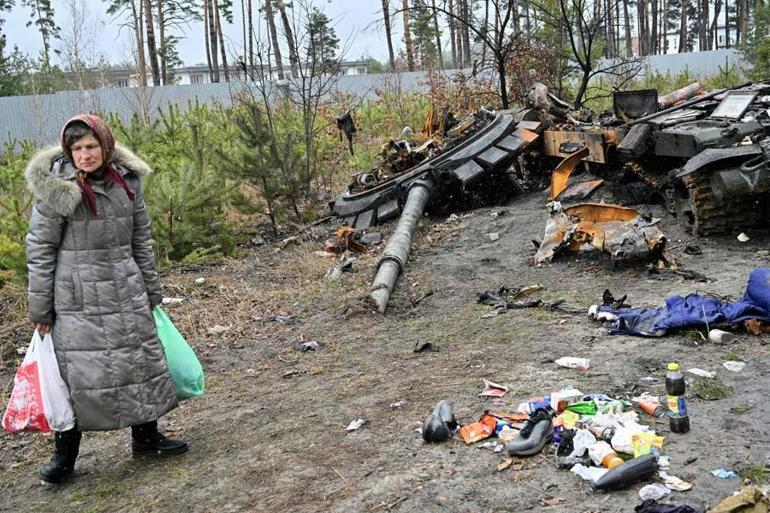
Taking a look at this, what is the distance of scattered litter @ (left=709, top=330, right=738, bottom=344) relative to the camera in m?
5.04

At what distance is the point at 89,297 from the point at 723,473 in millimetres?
3040

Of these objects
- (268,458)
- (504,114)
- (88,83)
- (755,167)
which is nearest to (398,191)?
(504,114)

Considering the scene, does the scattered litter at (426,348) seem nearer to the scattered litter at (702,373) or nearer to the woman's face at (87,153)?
the scattered litter at (702,373)

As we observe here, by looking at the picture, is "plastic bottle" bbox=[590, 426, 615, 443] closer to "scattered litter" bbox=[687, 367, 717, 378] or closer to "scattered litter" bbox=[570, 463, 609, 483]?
"scattered litter" bbox=[570, 463, 609, 483]

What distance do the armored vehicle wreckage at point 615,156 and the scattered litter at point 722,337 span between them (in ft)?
9.55

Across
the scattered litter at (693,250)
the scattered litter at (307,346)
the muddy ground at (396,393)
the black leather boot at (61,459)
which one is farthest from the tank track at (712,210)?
the black leather boot at (61,459)

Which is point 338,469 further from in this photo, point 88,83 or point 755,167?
point 88,83

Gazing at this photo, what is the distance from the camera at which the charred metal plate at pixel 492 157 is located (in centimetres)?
1173

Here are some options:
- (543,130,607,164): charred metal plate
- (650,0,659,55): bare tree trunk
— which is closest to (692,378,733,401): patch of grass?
(543,130,607,164): charred metal plate

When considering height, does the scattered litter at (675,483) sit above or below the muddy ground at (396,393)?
above

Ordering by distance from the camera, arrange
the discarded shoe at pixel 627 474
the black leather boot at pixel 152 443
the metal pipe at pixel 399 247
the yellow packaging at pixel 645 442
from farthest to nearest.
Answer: the metal pipe at pixel 399 247, the black leather boot at pixel 152 443, the yellow packaging at pixel 645 442, the discarded shoe at pixel 627 474

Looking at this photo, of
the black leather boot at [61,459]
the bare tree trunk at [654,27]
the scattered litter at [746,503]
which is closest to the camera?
the scattered litter at [746,503]

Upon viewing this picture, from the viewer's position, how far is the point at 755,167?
744 cm

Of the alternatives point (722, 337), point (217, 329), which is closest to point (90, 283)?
point (217, 329)
